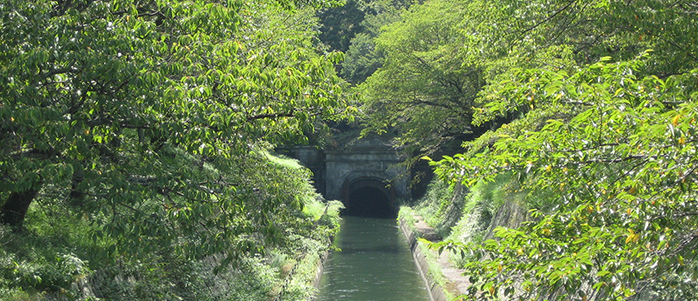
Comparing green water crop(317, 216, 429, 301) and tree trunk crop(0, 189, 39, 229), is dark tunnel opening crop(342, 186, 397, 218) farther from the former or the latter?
tree trunk crop(0, 189, 39, 229)

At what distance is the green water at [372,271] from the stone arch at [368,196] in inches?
416

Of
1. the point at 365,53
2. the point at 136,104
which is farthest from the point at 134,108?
the point at 365,53

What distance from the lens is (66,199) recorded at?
352 inches

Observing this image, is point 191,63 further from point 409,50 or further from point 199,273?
point 409,50

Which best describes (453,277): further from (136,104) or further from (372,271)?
(136,104)

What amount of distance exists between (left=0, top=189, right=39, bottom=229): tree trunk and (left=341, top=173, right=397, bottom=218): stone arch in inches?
1352

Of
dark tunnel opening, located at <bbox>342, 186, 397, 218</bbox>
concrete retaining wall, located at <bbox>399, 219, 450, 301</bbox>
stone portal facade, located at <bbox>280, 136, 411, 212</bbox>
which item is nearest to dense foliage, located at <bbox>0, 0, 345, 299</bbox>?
concrete retaining wall, located at <bbox>399, 219, 450, 301</bbox>

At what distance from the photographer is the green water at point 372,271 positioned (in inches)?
798

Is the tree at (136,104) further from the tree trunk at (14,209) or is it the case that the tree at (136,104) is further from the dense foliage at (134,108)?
the tree trunk at (14,209)

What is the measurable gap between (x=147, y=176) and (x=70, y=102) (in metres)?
1.33

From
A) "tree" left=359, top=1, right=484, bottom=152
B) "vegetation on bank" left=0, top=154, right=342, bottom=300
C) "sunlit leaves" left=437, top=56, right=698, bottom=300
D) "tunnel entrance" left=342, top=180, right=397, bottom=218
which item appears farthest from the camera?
"tunnel entrance" left=342, top=180, right=397, bottom=218

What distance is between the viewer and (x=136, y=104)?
7.55 meters

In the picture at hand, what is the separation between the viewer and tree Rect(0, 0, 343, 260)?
23.1 ft

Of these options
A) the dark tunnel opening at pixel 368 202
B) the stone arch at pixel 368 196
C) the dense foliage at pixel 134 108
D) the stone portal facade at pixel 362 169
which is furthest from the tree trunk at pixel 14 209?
the dark tunnel opening at pixel 368 202
